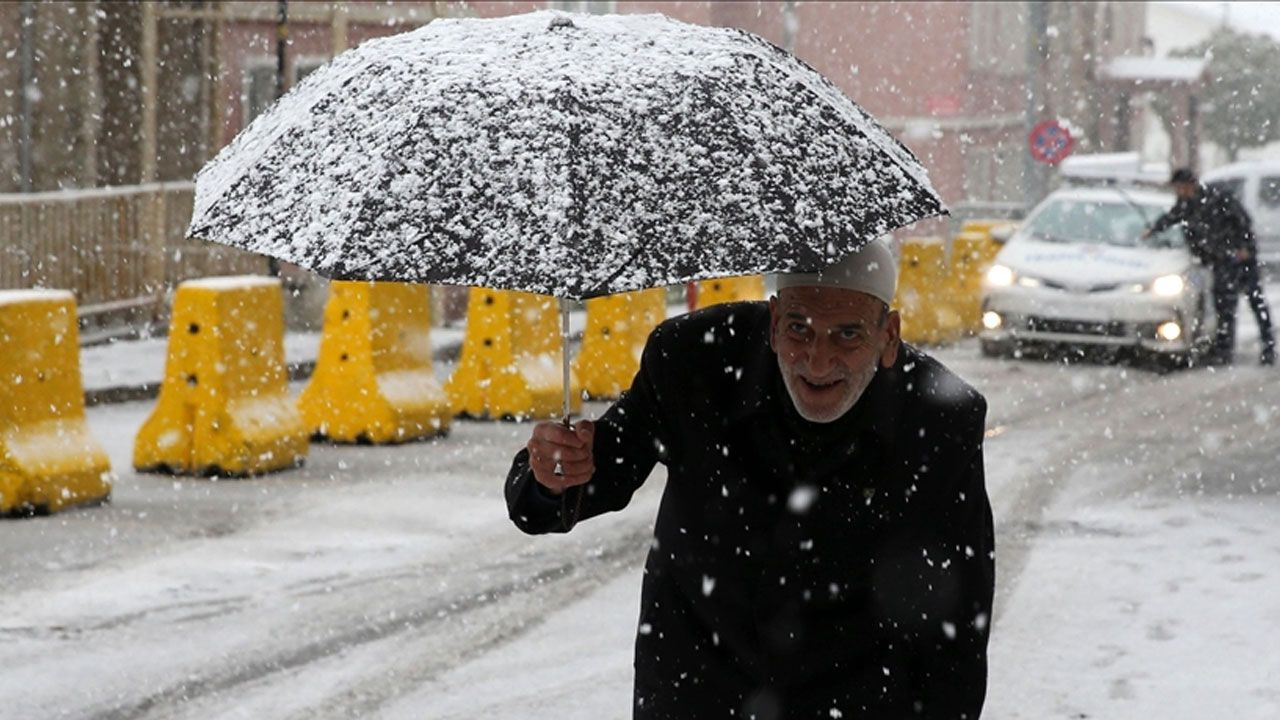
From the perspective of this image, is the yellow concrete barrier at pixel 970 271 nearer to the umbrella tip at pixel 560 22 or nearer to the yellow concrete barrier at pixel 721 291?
the yellow concrete barrier at pixel 721 291

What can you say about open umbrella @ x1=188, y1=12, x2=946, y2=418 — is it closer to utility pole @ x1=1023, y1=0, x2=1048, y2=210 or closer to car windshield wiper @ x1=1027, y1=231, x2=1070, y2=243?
car windshield wiper @ x1=1027, y1=231, x2=1070, y2=243

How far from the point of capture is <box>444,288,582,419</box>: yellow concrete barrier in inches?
505

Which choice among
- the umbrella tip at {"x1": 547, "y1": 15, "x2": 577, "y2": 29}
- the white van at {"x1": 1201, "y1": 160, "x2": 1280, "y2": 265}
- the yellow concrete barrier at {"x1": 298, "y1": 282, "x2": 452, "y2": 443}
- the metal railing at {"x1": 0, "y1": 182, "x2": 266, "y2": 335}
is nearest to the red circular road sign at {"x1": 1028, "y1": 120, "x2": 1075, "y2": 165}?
the white van at {"x1": 1201, "y1": 160, "x2": 1280, "y2": 265}

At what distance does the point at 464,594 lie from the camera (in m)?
7.51

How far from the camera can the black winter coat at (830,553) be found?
A: 3229mm

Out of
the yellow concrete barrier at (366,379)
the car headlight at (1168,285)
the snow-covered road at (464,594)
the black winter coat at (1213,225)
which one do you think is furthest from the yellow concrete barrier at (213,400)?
the black winter coat at (1213,225)

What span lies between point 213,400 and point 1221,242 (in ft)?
32.6

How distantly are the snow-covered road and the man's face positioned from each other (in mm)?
2837

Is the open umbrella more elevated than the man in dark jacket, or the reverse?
the open umbrella

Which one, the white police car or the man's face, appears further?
the white police car

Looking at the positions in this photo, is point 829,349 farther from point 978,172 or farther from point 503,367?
point 978,172

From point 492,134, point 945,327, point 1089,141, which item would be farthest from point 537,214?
point 1089,141

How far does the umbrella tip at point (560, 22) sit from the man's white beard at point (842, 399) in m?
0.62

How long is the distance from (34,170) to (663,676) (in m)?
17.7
